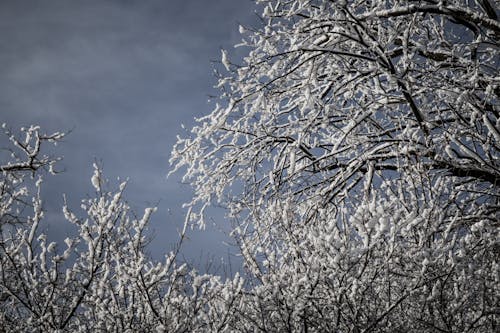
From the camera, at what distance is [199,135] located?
6.34 m

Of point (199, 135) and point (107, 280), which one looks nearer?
point (107, 280)

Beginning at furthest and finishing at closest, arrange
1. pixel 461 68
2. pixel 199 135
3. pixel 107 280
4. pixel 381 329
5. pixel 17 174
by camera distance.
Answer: pixel 17 174, pixel 199 135, pixel 461 68, pixel 107 280, pixel 381 329

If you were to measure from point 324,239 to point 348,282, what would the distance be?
47 centimetres

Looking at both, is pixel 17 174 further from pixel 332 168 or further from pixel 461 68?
pixel 461 68

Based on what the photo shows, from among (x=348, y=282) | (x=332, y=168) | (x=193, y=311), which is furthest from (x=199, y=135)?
(x=348, y=282)

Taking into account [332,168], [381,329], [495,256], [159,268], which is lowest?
[381,329]

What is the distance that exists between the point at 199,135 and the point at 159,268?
2241mm

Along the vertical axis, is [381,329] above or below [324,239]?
below

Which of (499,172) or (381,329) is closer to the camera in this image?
(381,329)

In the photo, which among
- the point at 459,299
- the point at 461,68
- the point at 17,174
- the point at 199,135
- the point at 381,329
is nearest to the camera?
the point at 381,329

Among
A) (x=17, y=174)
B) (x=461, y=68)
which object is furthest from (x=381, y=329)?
(x=17, y=174)

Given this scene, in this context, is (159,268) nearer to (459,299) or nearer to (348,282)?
(348,282)

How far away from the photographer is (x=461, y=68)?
5.18 meters

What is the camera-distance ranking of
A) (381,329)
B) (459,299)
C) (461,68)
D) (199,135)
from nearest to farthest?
(381,329) → (459,299) → (461,68) → (199,135)
